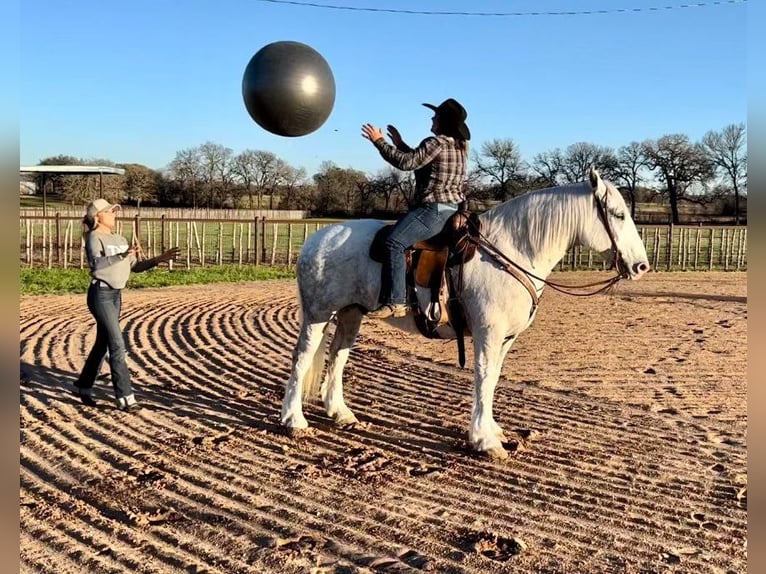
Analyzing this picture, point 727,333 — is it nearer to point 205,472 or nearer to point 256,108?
point 256,108

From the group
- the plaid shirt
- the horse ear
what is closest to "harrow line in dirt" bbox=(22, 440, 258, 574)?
the plaid shirt

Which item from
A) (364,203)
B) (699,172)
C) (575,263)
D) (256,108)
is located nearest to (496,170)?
(364,203)

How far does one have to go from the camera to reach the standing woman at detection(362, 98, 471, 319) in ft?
15.7

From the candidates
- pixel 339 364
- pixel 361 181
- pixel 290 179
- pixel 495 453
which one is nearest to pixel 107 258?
pixel 339 364

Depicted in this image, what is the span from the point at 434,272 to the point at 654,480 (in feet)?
7.18

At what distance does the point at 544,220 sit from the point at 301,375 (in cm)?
245

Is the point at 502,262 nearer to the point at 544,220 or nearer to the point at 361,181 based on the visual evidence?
the point at 544,220

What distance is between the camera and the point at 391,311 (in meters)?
5.04

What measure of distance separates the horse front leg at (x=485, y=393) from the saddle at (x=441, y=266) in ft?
0.99

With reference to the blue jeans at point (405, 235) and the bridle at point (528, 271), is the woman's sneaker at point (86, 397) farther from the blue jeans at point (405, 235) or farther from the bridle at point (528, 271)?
the bridle at point (528, 271)

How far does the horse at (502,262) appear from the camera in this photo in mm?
4777

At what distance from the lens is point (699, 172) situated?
5344cm

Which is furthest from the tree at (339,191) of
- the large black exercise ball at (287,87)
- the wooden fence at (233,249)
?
the large black exercise ball at (287,87)

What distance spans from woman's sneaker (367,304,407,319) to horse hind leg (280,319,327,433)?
62 centimetres
